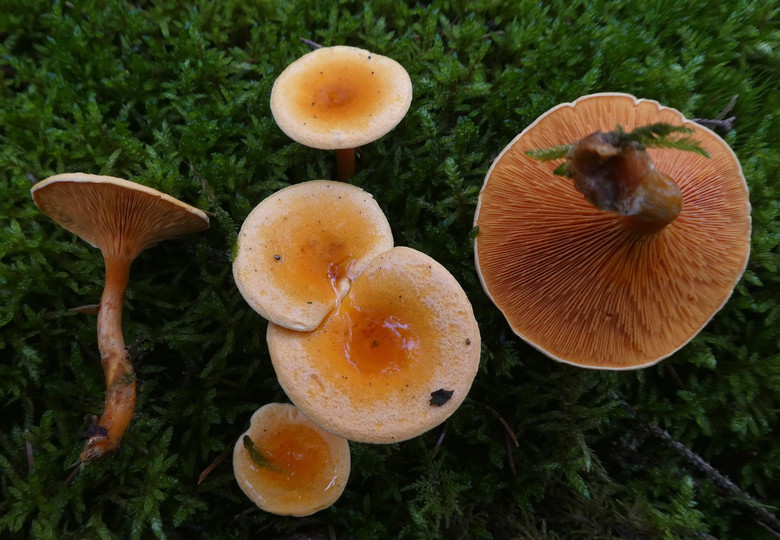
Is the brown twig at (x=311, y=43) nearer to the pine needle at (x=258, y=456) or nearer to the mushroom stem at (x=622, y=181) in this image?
the mushroom stem at (x=622, y=181)

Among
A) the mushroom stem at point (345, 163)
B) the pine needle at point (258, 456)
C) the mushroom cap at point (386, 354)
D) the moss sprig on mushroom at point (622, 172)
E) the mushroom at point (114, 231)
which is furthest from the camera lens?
the mushroom stem at point (345, 163)

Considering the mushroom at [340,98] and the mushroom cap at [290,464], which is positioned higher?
the mushroom at [340,98]

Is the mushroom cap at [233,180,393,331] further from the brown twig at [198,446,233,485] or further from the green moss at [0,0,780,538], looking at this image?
the brown twig at [198,446,233,485]

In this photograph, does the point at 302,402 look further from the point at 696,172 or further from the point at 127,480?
the point at 696,172

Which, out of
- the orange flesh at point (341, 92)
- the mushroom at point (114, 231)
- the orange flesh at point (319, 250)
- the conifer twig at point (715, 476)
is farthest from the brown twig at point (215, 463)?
the conifer twig at point (715, 476)

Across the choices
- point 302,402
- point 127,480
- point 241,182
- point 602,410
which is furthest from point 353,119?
point 127,480

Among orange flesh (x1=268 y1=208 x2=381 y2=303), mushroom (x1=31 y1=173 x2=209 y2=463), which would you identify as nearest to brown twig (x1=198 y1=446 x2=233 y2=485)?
mushroom (x1=31 y1=173 x2=209 y2=463)
